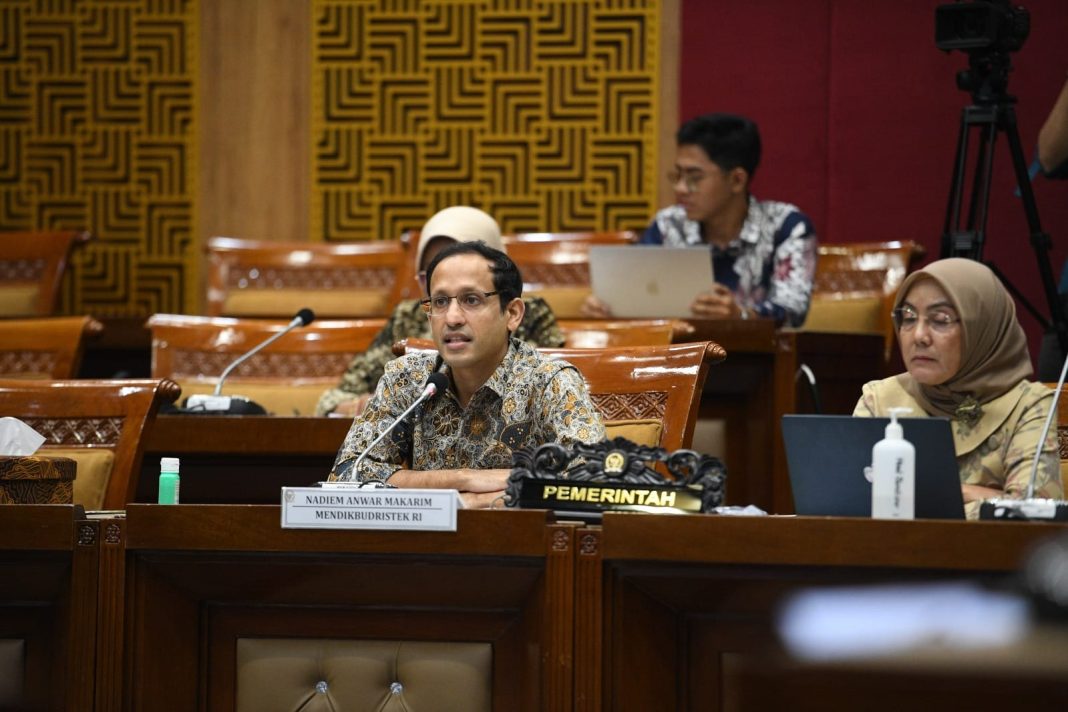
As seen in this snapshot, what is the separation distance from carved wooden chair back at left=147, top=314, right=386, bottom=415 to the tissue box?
1.83 meters

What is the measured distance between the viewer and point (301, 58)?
589 cm

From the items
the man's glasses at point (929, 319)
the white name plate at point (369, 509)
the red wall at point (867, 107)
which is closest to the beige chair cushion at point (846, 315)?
the red wall at point (867, 107)

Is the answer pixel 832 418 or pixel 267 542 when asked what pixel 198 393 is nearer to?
pixel 267 542

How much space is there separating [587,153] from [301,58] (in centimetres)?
127

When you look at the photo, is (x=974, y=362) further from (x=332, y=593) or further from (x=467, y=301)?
(x=332, y=593)

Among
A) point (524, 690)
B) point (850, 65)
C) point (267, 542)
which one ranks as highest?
point (850, 65)

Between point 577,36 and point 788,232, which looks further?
point 577,36

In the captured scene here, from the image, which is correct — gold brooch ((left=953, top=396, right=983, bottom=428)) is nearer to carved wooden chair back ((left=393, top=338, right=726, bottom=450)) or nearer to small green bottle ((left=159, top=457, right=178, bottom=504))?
carved wooden chair back ((left=393, top=338, right=726, bottom=450))

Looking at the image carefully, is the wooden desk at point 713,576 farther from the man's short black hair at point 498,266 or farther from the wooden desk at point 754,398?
the wooden desk at point 754,398

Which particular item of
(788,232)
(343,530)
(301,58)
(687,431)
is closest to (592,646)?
(343,530)

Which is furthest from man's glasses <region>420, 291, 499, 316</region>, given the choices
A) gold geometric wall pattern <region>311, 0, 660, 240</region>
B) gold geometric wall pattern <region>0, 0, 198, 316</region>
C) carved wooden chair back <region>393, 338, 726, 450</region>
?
gold geometric wall pattern <region>0, 0, 198, 316</region>

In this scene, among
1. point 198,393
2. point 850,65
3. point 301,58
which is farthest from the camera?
point 301,58

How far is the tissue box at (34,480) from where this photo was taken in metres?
2.18

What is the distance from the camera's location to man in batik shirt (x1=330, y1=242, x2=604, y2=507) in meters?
2.72
